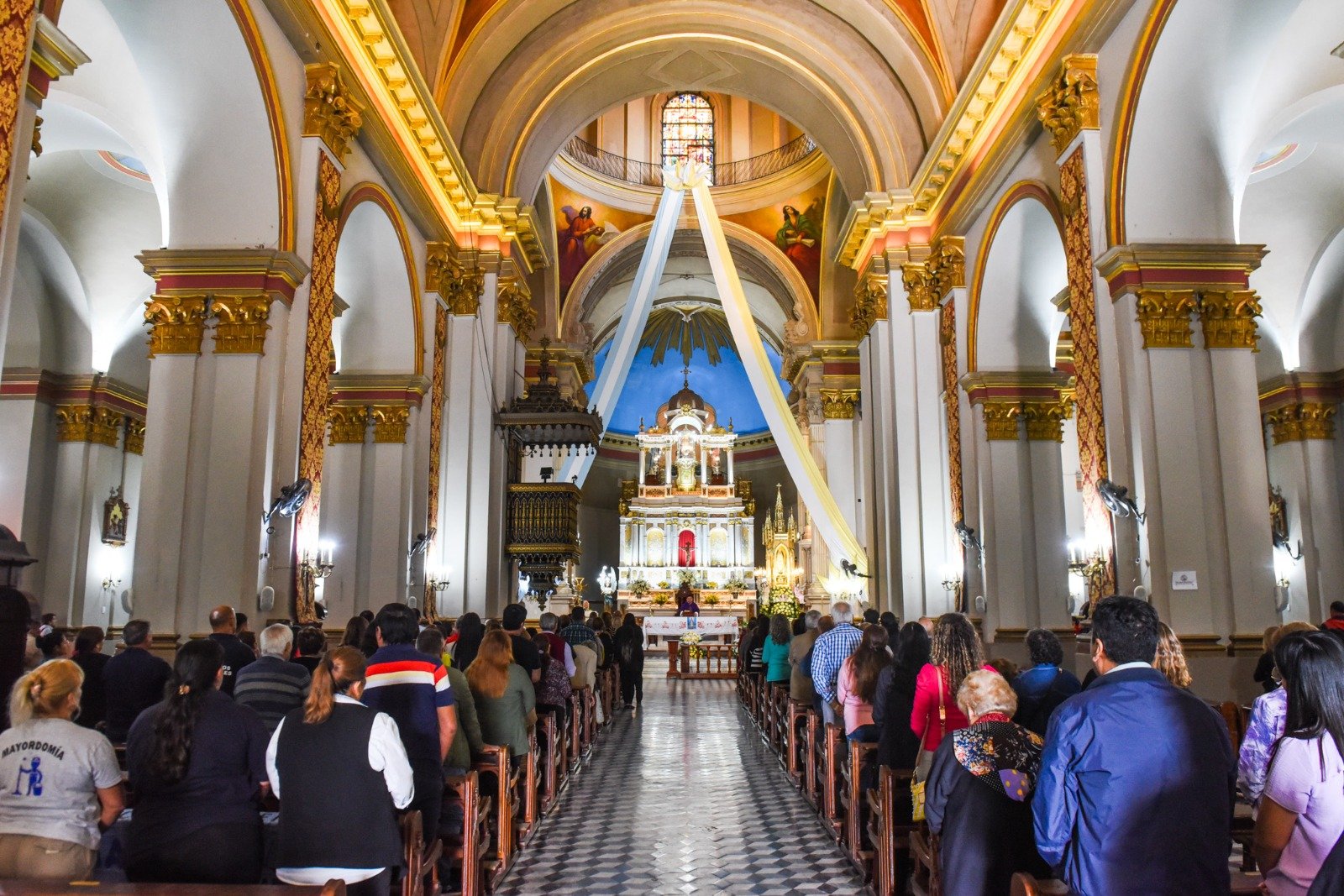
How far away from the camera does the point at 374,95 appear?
9.69m

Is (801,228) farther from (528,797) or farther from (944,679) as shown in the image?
(944,679)

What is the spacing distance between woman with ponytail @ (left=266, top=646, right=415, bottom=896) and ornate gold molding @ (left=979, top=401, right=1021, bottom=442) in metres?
9.18

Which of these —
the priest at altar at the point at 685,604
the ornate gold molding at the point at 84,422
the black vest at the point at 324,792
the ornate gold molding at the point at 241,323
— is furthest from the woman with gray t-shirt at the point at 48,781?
the priest at altar at the point at 685,604

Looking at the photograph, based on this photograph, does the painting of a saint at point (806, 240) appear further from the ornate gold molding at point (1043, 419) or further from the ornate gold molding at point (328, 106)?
the ornate gold molding at point (328, 106)

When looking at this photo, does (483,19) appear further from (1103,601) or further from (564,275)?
(1103,601)

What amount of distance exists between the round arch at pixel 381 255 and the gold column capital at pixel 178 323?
2405 mm

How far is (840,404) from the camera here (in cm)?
2005

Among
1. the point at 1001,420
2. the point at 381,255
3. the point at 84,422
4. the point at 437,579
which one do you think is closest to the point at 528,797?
the point at 437,579

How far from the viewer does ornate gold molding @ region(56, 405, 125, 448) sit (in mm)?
12695

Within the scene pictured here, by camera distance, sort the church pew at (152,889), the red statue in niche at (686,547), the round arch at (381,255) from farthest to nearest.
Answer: the red statue in niche at (686,547), the round arch at (381,255), the church pew at (152,889)

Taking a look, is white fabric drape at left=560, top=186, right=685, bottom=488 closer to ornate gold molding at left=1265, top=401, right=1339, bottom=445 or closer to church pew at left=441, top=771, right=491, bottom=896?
ornate gold molding at left=1265, top=401, right=1339, bottom=445

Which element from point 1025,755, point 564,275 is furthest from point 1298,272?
point 564,275

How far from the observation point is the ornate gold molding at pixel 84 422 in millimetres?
12695

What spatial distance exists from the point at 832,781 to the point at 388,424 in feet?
23.5
